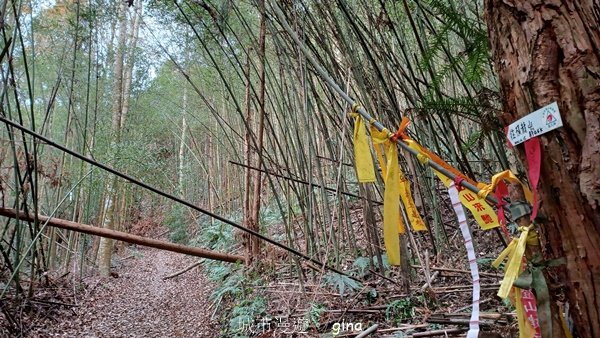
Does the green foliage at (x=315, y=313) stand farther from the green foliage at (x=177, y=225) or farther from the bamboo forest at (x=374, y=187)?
the green foliage at (x=177, y=225)

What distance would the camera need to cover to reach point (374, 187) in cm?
316

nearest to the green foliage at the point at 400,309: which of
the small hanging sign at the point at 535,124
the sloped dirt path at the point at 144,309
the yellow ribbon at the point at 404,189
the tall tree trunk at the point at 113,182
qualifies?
the yellow ribbon at the point at 404,189

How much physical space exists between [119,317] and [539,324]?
4.02m

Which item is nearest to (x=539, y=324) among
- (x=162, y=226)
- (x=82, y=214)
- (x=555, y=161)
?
(x=555, y=161)

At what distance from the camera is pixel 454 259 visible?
2.28 meters

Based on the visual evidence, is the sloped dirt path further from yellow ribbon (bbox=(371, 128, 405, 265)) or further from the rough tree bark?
the rough tree bark

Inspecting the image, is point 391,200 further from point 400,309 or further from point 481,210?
point 400,309

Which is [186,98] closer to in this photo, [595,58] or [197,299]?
[197,299]

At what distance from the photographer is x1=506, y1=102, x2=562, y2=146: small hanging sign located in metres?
0.59

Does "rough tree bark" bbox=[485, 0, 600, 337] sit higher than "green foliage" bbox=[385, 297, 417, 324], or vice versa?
"rough tree bark" bbox=[485, 0, 600, 337]

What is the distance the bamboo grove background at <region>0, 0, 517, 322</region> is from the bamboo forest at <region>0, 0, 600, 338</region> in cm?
3

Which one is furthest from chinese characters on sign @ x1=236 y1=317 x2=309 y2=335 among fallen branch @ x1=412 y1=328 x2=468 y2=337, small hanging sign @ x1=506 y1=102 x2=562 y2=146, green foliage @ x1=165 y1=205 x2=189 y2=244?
green foliage @ x1=165 y1=205 x2=189 y2=244

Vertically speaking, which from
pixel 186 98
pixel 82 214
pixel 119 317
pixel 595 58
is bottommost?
pixel 119 317

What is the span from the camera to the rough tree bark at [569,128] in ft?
1.86
